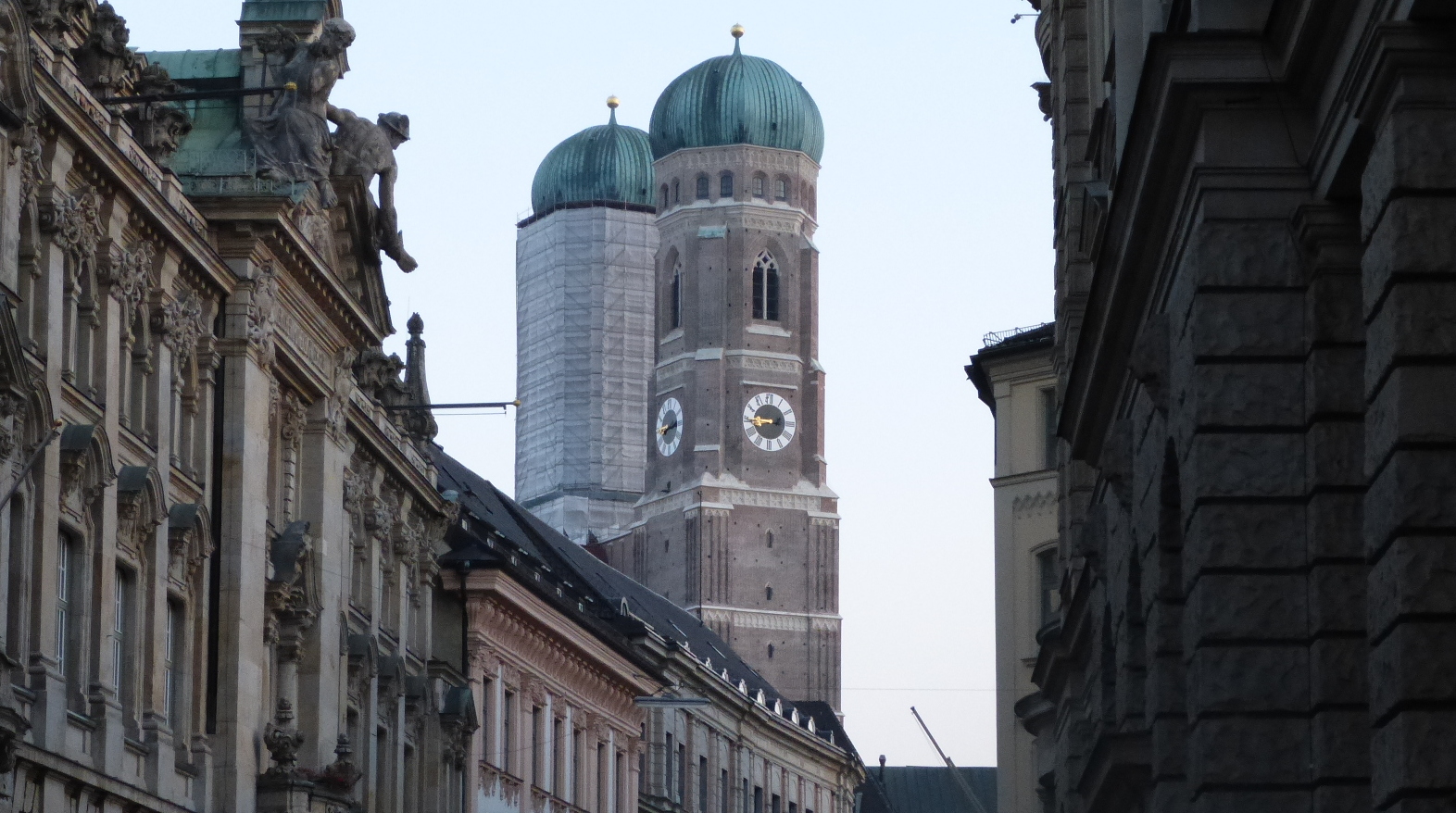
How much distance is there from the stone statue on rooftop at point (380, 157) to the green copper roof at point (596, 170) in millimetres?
133275

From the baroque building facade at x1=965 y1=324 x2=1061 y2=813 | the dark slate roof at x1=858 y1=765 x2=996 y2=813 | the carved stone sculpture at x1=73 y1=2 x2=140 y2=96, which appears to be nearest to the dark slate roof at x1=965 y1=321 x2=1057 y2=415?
the baroque building facade at x1=965 y1=324 x2=1061 y2=813

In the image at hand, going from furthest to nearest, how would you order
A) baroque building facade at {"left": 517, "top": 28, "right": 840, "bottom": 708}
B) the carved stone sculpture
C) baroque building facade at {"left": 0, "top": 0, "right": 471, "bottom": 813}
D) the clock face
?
the clock face
baroque building facade at {"left": 517, "top": 28, "right": 840, "bottom": 708}
the carved stone sculpture
baroque building facade at {"left": 0, "top": 0, "right": 471, "bottom": 813}

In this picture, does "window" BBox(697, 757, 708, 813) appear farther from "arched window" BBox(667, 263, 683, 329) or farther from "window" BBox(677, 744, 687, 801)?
"arched window" BBox(667, 263, 683, 329)

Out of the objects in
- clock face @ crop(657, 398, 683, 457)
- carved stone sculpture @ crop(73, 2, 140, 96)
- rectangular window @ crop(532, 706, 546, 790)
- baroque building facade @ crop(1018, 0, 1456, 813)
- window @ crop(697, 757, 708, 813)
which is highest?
clock face @ crop(657, 398, 683, 457)

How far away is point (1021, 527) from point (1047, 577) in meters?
1.15

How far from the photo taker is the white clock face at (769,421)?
178500 mm

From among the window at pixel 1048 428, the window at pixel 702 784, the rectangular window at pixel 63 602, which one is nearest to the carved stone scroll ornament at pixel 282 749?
the rectangular window at pixel 63 602

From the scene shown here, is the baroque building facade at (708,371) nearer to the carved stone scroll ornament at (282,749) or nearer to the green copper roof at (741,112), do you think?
the green copper roof at (741,112)

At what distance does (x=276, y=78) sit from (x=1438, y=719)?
29119mm

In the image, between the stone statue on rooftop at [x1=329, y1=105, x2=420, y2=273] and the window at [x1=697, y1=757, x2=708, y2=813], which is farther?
the window at [x1=697, y1=757, x2=708, y2=813]

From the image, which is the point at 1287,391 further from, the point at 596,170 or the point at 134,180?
the point at 596,170

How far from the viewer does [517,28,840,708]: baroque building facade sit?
175875mm

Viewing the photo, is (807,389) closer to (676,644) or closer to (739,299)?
(739,299)

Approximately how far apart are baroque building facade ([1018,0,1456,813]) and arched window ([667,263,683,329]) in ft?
508
